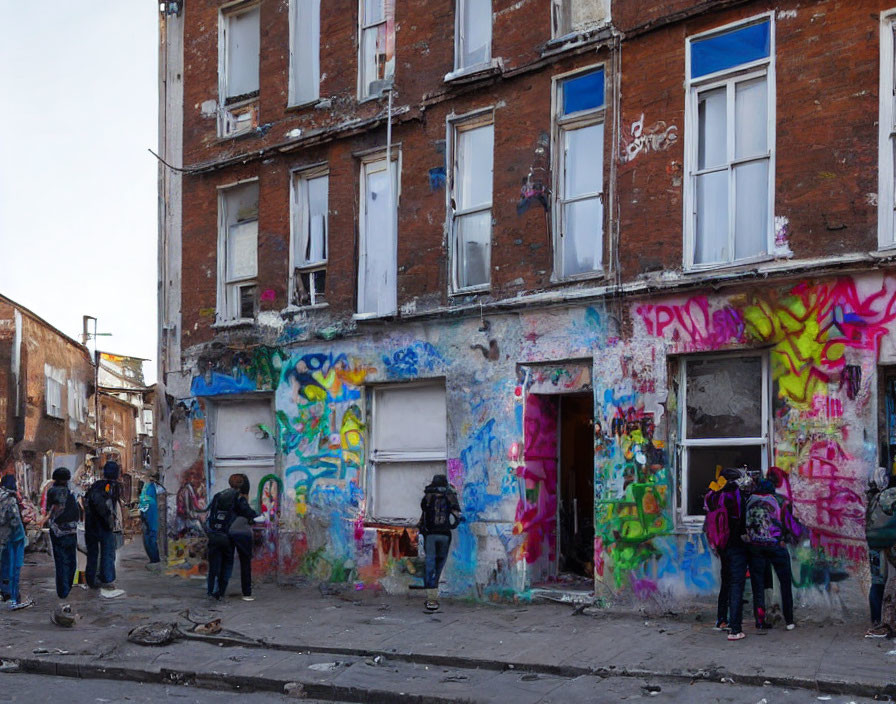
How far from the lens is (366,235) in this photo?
17.0 metres

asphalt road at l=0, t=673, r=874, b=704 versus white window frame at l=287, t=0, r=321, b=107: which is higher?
white window frame at l=287, t=0, r=321, b=107

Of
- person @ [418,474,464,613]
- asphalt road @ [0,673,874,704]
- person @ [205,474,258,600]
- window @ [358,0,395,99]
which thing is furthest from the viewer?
window @ [358,0,395,99]

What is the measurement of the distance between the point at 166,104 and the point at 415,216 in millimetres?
6440

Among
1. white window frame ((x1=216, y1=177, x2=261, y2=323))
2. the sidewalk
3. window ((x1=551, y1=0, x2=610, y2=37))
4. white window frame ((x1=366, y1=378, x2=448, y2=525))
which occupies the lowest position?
the sidewalk

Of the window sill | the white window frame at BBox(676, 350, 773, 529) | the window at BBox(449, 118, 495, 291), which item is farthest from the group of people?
the window sill

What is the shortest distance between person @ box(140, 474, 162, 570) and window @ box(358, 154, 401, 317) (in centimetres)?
541

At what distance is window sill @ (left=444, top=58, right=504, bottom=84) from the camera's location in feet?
49.3

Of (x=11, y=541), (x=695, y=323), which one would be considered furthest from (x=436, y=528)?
(x=11, y=541)

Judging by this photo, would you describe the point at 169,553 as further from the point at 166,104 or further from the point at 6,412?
the point at 6,412

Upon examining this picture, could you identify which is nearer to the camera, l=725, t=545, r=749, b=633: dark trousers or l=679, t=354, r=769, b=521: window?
l=725, t=545, r=749, b=633: dark trousers

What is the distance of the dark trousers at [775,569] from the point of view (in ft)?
36.3

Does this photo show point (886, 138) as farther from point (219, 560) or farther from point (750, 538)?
point (219, 560)

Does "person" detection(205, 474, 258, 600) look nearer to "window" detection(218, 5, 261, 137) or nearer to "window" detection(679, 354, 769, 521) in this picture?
"window" detection(679, 354, 769, 521)

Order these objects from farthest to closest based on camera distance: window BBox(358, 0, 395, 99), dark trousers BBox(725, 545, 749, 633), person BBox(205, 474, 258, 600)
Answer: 1. window BBox(358, 0, 395, 99)
2. person BBox(205, 474, 258, 600)
3. dark trousers BBox(725, 545, 749, 633)
